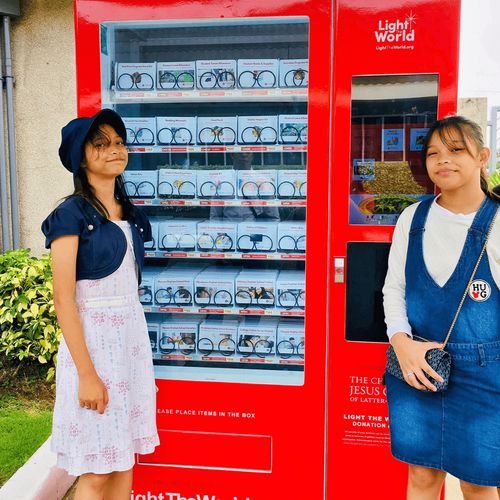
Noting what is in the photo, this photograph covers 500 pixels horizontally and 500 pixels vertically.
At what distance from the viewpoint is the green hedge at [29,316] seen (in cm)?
436

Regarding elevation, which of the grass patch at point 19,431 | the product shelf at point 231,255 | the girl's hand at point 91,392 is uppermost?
the product shelf at point 231,255

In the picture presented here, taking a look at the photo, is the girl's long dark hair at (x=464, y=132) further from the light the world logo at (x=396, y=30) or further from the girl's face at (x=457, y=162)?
the light the world logo at (x=396, y=30)

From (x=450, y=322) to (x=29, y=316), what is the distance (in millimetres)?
3355

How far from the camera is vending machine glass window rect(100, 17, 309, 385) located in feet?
9.02

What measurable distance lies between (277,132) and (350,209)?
539 millimetres

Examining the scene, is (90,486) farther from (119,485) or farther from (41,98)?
(41,98)

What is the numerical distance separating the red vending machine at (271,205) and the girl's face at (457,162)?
0.47 meters

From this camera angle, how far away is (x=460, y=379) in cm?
200

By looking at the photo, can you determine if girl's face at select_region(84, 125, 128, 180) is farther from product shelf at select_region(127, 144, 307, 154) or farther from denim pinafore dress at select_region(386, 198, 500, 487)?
denim pinafore dress at select_region(386, 198, 500, 487)

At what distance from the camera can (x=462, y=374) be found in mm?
1991

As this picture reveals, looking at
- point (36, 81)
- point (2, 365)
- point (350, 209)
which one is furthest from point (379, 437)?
point (36, 81)

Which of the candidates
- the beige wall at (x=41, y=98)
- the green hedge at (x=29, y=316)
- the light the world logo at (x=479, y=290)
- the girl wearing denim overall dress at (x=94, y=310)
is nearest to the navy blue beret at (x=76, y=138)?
the girl wearing denim overall dress at (x=94, y=310)

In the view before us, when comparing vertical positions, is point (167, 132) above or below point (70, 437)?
above

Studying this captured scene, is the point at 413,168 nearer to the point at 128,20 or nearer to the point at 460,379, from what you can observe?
the point at 460,379
